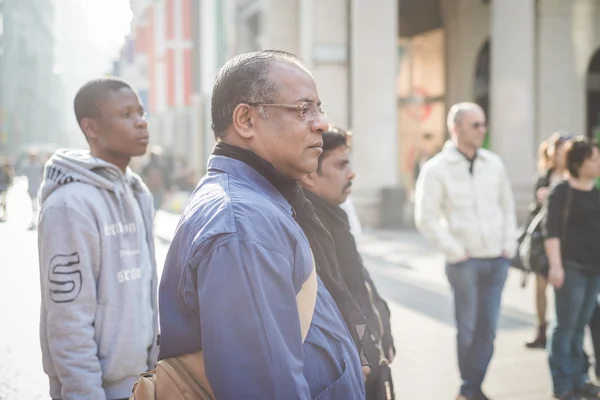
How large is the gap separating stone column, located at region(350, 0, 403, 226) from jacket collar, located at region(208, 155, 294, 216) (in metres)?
16.0

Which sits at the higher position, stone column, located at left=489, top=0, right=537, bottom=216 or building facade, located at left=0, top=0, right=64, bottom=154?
building facade, located at left=0, top=0, right=64, bottom=154

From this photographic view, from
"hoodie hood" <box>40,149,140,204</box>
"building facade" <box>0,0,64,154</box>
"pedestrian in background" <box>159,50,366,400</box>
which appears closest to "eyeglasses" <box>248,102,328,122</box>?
"pedestrian in background" <box>159,50,366,400</box>

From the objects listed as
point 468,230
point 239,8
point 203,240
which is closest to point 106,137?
point 203,240

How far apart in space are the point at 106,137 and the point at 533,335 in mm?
5374

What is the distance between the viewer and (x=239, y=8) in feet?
97.2

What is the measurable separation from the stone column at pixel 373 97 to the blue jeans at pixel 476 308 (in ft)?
39.9

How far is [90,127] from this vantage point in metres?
3.37

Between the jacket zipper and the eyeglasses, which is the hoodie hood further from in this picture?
the eyeglasses

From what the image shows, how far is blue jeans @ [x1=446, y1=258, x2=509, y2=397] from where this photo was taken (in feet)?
18.0

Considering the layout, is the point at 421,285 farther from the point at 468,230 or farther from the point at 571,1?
the point at 571,1

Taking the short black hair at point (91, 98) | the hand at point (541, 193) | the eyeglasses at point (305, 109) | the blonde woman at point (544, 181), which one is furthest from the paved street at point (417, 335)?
the eyeglasses at point (305, 109)

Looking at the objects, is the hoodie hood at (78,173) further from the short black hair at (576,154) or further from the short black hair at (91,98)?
Answer: the short black hair at (576,154)

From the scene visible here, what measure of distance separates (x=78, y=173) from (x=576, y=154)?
13.0ft

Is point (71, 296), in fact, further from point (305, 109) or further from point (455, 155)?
point (455, 155)
